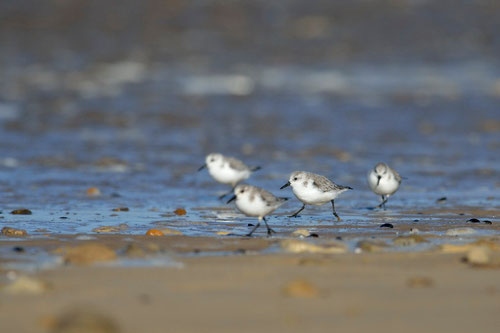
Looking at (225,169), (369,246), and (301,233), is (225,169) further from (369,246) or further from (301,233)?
(369,246)

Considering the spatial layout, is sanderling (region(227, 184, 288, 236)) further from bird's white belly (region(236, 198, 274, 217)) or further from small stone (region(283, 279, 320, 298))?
small stone (region(283, 279, 320, 298))

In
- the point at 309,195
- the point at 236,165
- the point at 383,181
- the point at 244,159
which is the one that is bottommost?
the point at 309,195

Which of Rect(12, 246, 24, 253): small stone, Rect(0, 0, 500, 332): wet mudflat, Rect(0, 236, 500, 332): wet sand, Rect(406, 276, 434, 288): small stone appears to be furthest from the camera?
Rect(12, 246, 24, 253): small stone

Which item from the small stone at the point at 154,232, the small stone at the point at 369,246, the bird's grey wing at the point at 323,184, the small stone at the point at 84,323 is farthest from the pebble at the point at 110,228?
the small stone at the point at 84,323

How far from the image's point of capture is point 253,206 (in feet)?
24.7

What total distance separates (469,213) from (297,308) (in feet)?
15.3

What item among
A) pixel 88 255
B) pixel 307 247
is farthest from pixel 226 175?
pixel 88 255

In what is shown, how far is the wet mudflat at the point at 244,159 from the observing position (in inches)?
189

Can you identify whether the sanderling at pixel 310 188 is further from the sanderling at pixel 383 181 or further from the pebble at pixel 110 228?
the pebble at pixel 110 228

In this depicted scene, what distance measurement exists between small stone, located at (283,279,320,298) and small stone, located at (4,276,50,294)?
4.42ft

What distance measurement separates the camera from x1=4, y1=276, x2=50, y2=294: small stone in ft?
15.8

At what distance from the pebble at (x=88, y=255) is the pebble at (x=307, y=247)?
132cm

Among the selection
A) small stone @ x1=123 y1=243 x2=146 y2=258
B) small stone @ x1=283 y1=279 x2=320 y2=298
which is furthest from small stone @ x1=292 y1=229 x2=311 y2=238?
small stone @ x1=283 y1=279 x2=320 y2=298

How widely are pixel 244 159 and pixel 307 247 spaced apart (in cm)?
649
